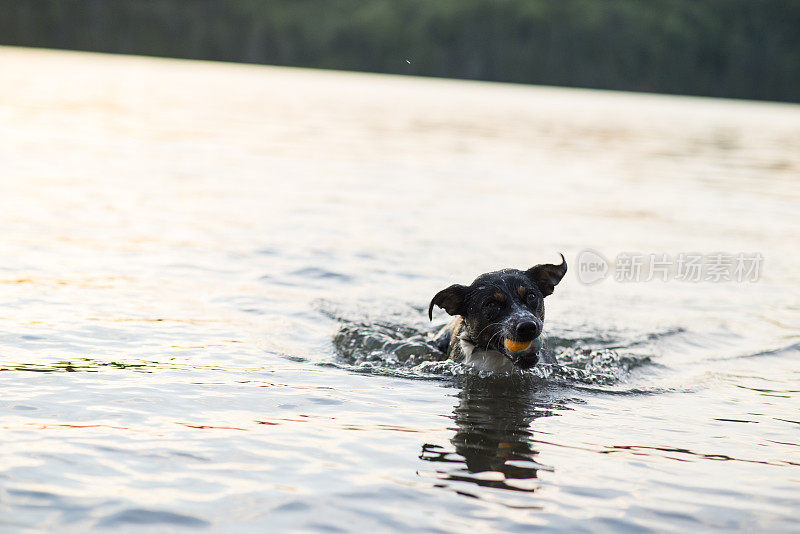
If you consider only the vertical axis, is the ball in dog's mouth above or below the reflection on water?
above

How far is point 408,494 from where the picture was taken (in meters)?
5.61

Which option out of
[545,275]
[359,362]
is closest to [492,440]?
[545,275]

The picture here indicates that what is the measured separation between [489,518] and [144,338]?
4770mm

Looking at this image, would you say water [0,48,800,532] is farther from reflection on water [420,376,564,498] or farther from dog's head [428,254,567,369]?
dog's head [428,254,567,369]

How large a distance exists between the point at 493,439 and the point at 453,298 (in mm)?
2120

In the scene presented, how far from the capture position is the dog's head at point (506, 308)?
8.01m

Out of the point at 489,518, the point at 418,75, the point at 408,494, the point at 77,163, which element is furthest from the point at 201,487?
the point at 418,75

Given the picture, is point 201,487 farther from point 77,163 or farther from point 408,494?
point 77,163

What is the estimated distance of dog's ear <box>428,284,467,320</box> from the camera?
8.58 m

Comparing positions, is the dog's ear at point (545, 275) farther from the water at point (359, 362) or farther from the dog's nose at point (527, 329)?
the dog's nose at point (527, 329)

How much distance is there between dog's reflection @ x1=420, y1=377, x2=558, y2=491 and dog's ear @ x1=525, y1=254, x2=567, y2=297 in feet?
3.22

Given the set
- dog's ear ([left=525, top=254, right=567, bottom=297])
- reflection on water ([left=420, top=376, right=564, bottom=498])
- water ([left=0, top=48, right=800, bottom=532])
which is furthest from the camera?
dog's ear ([left=525, top=254, right=567, bottom=297])

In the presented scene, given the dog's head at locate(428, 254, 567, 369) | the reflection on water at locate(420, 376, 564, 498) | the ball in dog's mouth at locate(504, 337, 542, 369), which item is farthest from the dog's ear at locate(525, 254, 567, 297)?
the reflection on water at locate(420, 376, 564, 498)

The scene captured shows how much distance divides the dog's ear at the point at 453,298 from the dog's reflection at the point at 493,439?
688mm
